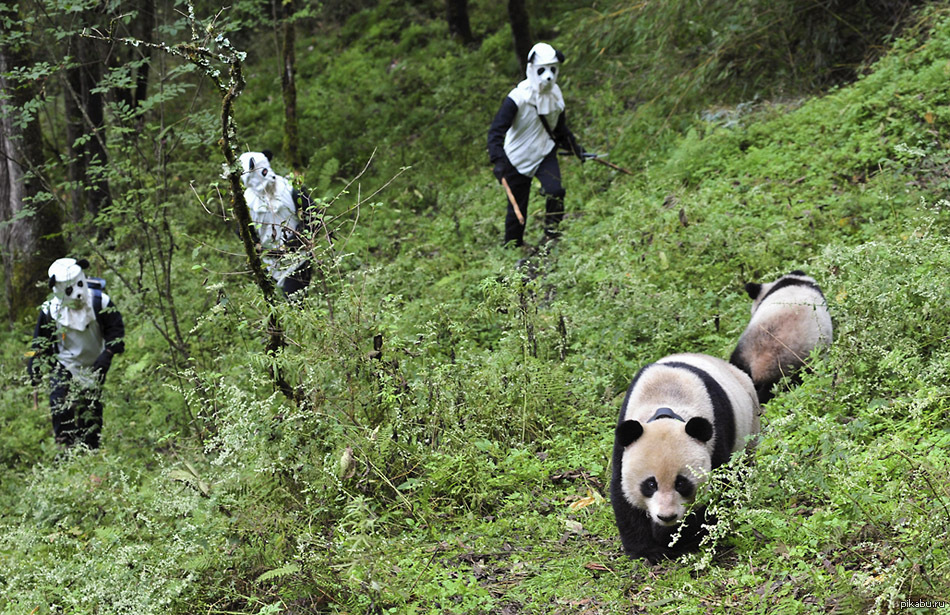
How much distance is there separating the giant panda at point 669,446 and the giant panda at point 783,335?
1120mm

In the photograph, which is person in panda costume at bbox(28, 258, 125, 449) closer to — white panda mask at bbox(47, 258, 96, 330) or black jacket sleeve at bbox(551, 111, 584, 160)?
white panda mask at bbox(47, 258, 96, 330)

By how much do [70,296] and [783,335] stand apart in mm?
6769

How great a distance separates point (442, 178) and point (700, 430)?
32.7ft

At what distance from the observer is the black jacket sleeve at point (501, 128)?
9359mm

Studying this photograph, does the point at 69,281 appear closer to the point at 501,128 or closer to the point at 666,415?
the point at 501,128

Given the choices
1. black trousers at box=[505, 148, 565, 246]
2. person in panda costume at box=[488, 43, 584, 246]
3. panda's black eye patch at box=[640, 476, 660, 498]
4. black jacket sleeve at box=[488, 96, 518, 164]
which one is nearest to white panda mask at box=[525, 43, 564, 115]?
person in panda costume at box=[488, 43, 584, 246]

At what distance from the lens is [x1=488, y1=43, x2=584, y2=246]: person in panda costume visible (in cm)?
937

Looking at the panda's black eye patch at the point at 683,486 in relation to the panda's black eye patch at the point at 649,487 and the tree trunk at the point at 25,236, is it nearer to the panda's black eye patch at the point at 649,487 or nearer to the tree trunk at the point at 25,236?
the panda's black eye patch at the point at 649,487

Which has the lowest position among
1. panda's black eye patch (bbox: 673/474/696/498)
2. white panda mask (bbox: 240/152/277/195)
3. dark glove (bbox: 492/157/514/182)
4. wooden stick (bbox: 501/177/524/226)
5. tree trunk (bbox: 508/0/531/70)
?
panda's black eye patch (bbox: 673/474/696/498)

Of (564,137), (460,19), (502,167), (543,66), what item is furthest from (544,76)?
(460,19)

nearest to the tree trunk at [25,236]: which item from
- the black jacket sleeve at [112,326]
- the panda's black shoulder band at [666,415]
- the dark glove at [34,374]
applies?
the dark glove at [34,374]

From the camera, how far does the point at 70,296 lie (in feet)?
27.1

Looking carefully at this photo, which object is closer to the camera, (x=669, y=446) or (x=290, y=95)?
(x=669, y=446)

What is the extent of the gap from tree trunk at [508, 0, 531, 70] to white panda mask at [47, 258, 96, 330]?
8.85 metres
